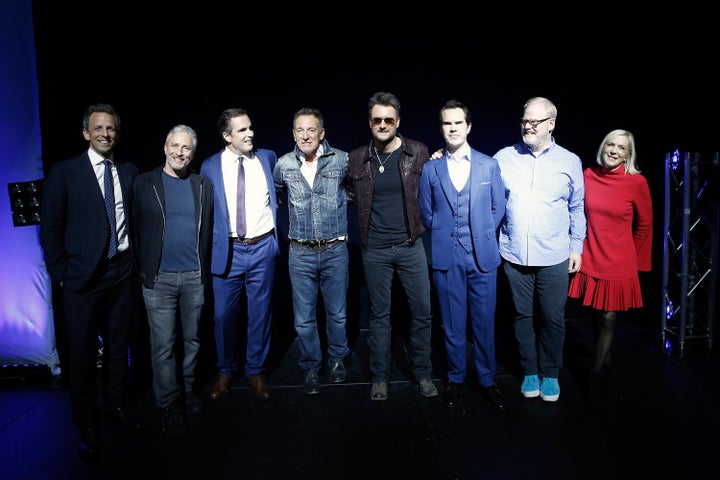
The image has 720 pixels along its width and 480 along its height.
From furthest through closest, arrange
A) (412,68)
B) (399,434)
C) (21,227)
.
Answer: (412,68) → (21,227) → (399,434)

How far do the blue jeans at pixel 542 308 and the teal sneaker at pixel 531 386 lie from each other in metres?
0.03

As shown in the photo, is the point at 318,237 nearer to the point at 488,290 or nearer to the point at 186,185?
the point at 186,185

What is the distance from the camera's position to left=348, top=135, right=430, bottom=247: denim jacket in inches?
131

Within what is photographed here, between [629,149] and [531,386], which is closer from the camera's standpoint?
[629,149]

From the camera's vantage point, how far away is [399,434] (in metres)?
3.17

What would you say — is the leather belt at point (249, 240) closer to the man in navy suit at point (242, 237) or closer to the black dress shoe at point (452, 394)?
the man in navy suit at point (242, 237)

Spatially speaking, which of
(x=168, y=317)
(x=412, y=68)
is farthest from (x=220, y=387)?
(x=412, y=68)

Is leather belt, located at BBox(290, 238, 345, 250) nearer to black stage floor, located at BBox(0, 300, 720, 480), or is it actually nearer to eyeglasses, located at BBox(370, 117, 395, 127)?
eyeglasses, located at BBox(370, 117, 395, 127)

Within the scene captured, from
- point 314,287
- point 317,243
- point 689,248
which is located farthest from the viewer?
point 689,248

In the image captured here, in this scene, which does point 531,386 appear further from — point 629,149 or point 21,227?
point 21,227

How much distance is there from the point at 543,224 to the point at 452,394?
1.25m

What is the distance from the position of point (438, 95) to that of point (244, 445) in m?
3.24

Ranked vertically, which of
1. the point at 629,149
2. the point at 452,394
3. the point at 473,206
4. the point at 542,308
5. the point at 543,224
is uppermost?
the point at 629,149

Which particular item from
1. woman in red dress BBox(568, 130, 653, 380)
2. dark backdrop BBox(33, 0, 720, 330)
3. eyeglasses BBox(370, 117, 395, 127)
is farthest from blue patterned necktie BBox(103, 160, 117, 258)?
woman in red dress BBox(568, 130, 653, 380)
